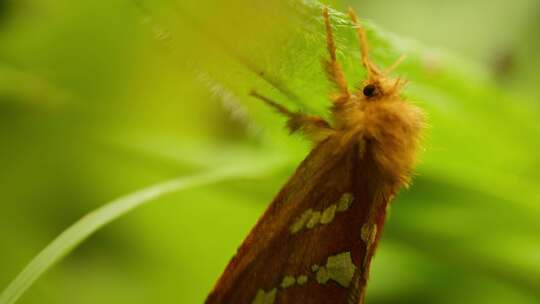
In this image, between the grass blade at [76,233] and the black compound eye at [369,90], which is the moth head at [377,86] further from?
the grass blade at [76,233]

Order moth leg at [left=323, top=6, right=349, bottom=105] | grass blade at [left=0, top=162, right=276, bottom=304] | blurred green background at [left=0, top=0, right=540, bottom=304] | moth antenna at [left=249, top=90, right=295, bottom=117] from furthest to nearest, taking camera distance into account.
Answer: blurred green background at [left=0, top=0, right=540, bottom=304], moth antenna at [left=249, top=90, right=295, bottom=117], moth leg at [left=323, top=6, right=349, bottom=105], grass blade at [left=0, top=162, right=276, bottom=304]

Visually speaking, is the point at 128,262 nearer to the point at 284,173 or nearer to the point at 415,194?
the point at 284,173

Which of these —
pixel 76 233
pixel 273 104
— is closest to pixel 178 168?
pixel 273 104

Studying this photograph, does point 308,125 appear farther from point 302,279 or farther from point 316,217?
point 302,279

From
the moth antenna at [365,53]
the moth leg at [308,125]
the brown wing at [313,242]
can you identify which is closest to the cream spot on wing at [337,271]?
the brown wing at [313,242]

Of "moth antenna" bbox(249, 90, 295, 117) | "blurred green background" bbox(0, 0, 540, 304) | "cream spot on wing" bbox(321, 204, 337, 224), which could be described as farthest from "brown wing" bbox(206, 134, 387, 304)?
"blurred green background" bbox(0, 0, 540, 304)

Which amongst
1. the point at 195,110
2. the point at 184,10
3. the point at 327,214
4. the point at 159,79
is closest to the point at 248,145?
the point at 195,110

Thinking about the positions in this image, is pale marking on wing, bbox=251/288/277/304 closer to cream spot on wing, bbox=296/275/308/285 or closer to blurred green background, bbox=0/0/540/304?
cream spot on wing, bbox=296/275/308/285
